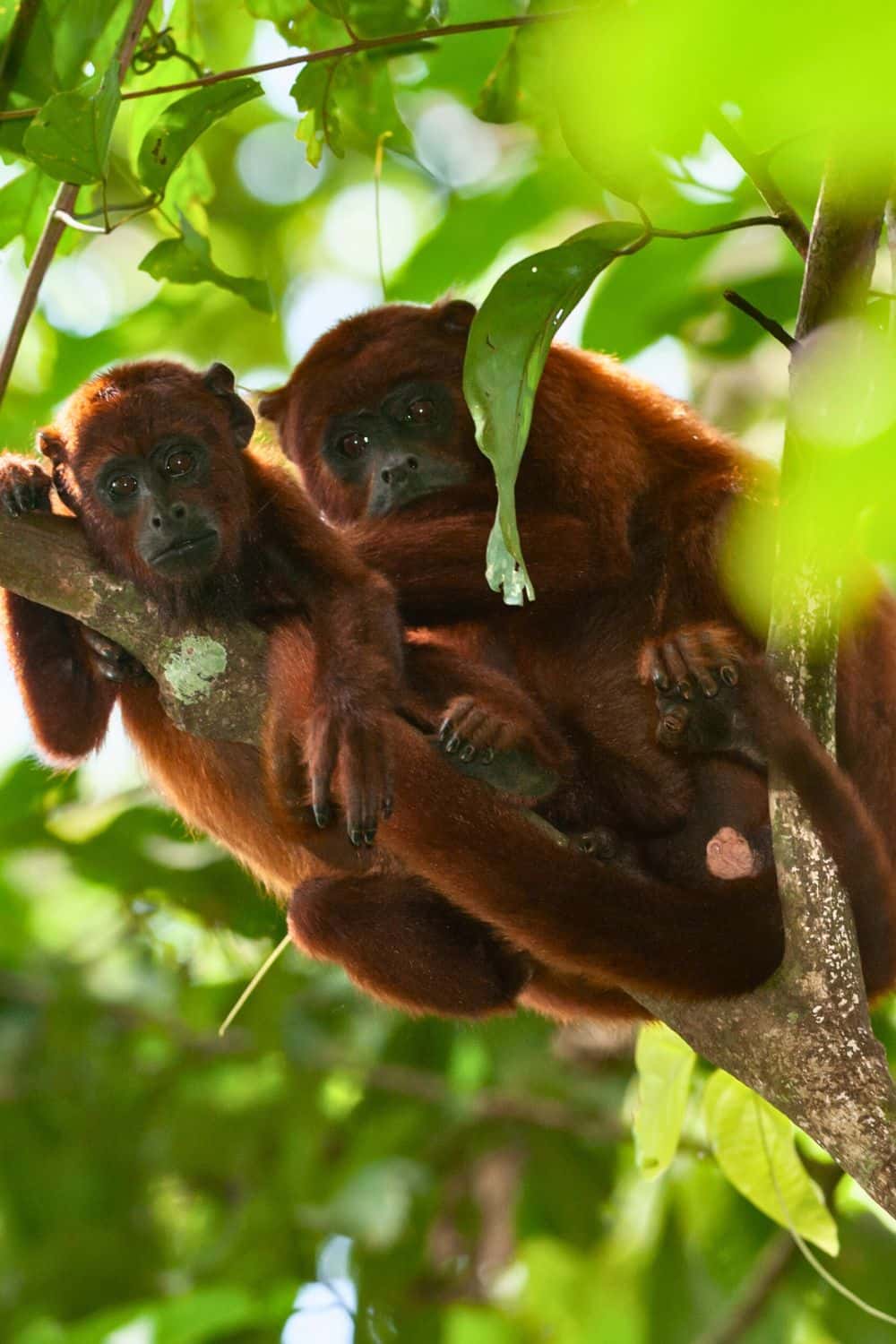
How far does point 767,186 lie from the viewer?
6.31ft

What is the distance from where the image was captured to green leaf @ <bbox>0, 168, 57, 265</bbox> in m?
2.83

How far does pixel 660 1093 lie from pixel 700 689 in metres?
1.12

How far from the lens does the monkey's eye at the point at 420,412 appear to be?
3.38m

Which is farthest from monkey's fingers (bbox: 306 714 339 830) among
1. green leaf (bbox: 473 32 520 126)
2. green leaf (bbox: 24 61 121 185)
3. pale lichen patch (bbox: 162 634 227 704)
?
green leaf (bbox: 473 32 520 126)

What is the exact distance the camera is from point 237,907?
4.42 metres

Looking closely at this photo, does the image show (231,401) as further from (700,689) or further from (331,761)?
(700,689)

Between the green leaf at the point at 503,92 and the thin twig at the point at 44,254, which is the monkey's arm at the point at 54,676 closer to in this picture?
the thin twig at the point at 44,254

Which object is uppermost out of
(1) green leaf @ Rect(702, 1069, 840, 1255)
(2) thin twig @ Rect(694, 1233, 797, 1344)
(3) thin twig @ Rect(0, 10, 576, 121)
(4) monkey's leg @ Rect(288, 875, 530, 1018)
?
(3) thin twig @ Rect(0, 10, 576, 121)

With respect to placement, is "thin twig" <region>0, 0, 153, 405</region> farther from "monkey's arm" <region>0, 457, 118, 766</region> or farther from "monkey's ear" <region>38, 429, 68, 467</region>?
"monkey's ear" <region>38, 429, 68, 467</region>

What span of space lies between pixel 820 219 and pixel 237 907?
121 inches

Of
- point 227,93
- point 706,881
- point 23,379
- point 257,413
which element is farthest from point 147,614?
point 23,379

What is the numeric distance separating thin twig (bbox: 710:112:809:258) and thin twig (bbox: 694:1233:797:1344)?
307cm

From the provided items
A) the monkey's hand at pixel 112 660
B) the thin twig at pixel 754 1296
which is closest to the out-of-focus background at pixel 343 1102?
the thin twig at pixel 754 1296

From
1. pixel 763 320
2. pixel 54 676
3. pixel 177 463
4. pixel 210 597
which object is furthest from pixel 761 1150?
pixel 763 320
